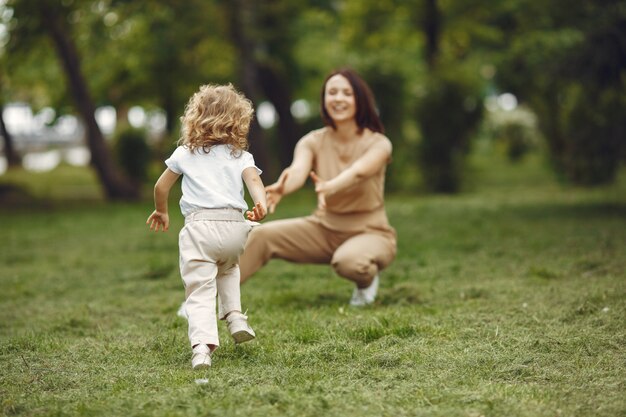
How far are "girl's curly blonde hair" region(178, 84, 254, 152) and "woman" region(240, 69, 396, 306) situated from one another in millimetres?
1709

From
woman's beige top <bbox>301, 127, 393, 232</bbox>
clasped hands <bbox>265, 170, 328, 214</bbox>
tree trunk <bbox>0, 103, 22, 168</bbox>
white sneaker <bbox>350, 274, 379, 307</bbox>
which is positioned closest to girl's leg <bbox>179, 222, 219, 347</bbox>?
clasped hands <bbox>265, 170, 328, 214</bbox>

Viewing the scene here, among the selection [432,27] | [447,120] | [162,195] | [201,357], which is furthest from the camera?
[432,27]

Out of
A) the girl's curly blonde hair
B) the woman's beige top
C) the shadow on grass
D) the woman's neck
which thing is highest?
the girl's curly blonde hair

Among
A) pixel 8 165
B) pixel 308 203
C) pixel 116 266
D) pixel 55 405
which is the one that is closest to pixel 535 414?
pixel 55 405

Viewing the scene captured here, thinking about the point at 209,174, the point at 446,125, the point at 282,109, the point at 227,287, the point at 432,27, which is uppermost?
the point at 432,27

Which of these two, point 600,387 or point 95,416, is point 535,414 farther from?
point 95,416

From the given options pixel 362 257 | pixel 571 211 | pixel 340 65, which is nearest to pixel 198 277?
pixel 362 257

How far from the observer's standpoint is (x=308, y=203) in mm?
16625

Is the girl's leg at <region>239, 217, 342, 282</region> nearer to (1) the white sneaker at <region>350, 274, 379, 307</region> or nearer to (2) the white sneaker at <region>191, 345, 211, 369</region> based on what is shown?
(1) the white sneaker at <region>350, 274, 379, 307</region>

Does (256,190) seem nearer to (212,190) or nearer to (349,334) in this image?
(212,190)

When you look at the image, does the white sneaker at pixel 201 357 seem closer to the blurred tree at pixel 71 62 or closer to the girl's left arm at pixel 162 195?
the girl's left arm at pixel 162 195

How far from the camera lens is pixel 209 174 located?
4.85 m

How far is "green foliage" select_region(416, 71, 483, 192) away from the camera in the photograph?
60.2 ft

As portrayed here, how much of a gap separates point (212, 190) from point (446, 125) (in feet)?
46.2
